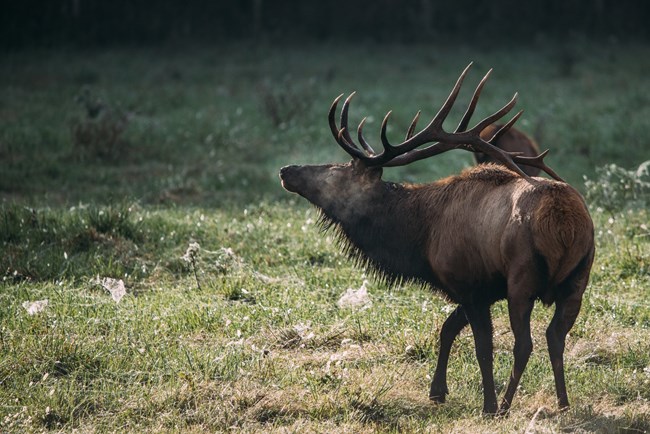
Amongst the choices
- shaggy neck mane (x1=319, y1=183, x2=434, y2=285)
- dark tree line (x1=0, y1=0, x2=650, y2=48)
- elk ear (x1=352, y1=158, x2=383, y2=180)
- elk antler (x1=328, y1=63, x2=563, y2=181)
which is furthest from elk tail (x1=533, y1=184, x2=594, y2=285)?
dark tree line (x1=0, y1=0, x2=650, y2=48)

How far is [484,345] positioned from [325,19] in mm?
20380

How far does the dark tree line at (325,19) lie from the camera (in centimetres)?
2400

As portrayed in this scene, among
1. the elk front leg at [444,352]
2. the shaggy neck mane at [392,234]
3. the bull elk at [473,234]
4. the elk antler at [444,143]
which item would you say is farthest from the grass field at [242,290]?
the elk antler at [444,143]

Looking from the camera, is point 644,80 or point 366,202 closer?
point 366,202

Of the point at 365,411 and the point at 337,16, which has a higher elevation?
the point at 337,16

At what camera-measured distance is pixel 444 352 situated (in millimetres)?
6199

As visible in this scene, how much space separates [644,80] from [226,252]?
12.5 meters

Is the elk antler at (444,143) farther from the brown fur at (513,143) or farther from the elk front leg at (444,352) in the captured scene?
the brown fur at (513,143)

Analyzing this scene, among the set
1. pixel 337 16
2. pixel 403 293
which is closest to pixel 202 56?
pixel 337 16

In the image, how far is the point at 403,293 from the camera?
791cm

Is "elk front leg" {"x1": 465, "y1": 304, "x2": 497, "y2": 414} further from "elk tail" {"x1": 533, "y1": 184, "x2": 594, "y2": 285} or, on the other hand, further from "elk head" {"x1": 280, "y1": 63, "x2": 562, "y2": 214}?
"elk head" {"x1": 280, "y1": 63, "x2": 562, "y2": 214}

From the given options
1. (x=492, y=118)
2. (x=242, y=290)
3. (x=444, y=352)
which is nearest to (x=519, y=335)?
(x=444, y=352)

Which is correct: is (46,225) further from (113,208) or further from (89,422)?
(89,422)

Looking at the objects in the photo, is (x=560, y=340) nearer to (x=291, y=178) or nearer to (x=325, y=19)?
(x=291, y=178)
